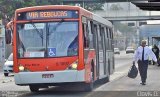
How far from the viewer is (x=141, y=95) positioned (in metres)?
17.3

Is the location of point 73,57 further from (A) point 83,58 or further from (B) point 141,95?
(B) point 141,95

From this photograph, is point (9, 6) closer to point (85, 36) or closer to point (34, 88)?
point (34, 88)

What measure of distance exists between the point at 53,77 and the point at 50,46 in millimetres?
1010

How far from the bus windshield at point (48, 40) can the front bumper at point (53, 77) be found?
1.92 ft

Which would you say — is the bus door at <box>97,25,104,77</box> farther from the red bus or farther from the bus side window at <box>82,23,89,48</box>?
the red bus

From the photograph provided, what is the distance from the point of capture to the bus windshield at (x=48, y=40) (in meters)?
17.9

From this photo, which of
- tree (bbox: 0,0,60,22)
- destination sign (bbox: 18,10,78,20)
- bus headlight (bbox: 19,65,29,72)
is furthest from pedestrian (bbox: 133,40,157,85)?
Result: tree (bbox: 0,0,60,22)

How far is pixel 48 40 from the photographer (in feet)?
59.1

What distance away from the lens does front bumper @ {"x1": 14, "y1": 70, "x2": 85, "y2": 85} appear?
58.0 ft

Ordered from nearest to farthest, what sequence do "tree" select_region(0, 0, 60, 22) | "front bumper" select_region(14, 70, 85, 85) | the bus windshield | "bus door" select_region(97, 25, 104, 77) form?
"front bumper" select_region(14, 70, 85, 85), the bus windshield, "bus door" select_region(97, 25, 104, 77), "tree" select_region(0, 0, 60, 22)

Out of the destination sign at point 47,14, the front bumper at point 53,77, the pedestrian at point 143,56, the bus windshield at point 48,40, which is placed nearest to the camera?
the front bumper at point 53,77

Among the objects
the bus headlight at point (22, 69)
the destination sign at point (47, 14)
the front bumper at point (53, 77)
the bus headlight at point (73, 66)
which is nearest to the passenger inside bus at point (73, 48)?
the bus headlight at point (73, 66)

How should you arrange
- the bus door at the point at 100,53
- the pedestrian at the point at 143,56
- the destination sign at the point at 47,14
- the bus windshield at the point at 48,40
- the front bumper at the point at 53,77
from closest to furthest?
the front bumper at the point at 53,77, the bus windshield at the point at 48,40, the destination sign at the point at 47,14, the bus door at the point at 100,53, the pedestrian at the point at 143,56

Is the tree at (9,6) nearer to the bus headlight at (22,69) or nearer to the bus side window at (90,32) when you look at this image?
the bus side window at (90,32)
